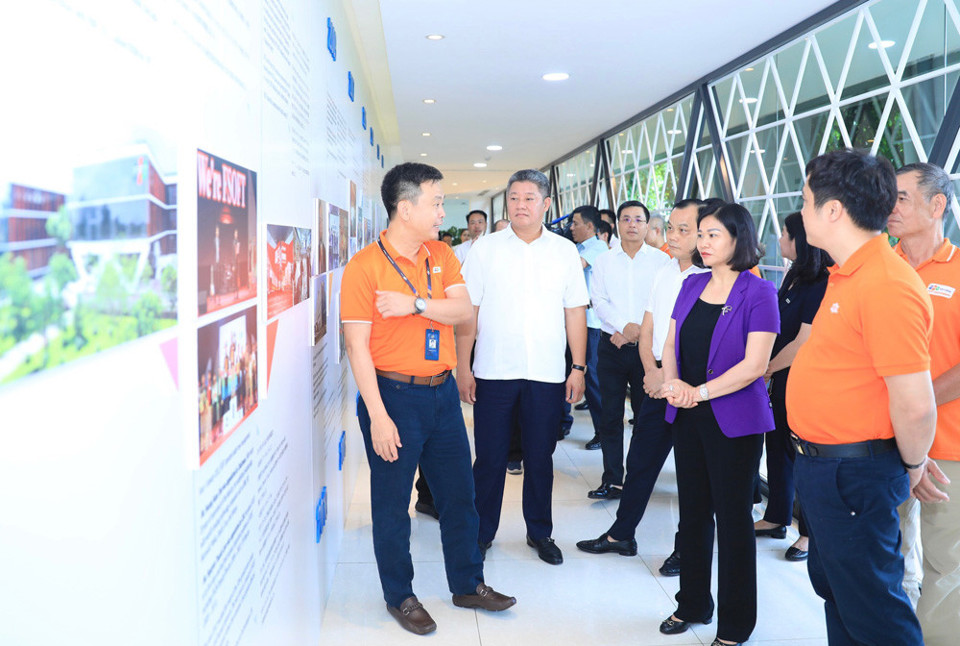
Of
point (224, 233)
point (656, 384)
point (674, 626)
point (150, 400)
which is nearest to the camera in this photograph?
point (150, 400)

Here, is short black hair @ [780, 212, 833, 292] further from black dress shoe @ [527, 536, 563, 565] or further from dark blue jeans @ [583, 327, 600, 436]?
dark blue jeans @ [583, 327, 600, 436]

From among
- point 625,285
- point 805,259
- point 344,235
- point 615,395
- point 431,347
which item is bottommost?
point 615,395

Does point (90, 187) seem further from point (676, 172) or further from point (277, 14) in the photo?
point (676, 172)

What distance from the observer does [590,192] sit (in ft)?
32.3

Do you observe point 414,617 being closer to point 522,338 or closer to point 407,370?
point 407,370

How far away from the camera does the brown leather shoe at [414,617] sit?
9.36 feet

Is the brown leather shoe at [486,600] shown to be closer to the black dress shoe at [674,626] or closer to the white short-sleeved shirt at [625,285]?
the black dress shoe at [674,626]

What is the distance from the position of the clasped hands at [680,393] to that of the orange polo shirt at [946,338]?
0.77m

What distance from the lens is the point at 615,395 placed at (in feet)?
15.1

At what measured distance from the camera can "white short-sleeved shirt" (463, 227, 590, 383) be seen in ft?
11.2

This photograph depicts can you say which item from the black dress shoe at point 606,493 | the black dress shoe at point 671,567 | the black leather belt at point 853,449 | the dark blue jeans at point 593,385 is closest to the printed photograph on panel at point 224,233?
the black leather belt at point 853,449

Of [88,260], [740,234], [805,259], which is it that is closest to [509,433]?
[740,234]

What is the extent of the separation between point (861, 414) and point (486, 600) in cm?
178

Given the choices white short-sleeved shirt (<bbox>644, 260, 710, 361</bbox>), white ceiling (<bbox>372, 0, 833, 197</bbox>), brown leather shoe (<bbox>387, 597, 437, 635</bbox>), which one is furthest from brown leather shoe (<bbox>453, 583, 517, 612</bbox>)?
white ceiling (<bbox>372, 0, 833, 197</bbox>)
